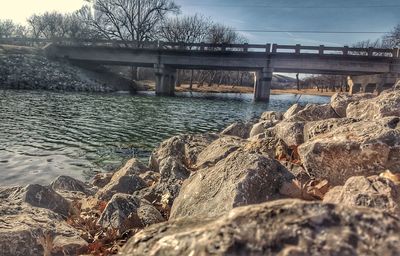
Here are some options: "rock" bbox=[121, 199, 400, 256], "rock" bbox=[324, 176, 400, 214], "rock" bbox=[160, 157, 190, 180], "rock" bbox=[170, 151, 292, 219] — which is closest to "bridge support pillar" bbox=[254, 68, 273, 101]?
"rock" bbox=[160, 157, 190, 180]

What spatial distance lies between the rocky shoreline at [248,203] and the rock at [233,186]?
11 millimetres

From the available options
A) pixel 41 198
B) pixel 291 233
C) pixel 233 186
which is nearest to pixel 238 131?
pixel 41 198

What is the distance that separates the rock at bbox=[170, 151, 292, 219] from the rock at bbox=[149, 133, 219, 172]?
10.2 ft

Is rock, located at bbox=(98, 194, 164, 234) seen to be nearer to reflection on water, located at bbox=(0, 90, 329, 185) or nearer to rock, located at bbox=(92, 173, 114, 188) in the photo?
rock, located at bbox=(92, 173, 114, 188)

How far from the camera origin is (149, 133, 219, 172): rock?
7065 mm

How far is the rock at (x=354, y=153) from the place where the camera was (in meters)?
3.74

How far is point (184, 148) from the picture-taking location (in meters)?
7.48

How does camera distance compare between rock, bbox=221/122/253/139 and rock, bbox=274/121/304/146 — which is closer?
rock, bbox=274/121/304/146

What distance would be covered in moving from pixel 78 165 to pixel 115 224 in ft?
21.0

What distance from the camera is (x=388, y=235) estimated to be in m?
1.55

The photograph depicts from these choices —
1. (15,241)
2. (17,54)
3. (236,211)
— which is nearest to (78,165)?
(15,241)

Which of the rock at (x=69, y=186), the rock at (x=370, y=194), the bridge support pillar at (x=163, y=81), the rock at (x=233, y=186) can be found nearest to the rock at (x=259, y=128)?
the rock at (x=69, y=186)

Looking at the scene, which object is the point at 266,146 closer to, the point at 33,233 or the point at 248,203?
the point at 248,203

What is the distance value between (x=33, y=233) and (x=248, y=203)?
206 cm
